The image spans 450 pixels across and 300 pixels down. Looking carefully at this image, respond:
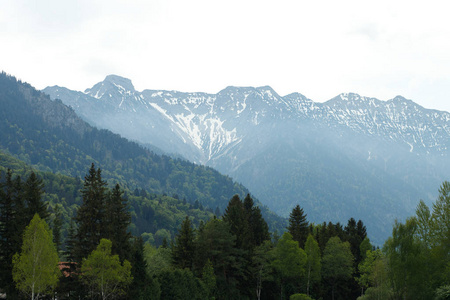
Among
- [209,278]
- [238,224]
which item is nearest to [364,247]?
[238,224]

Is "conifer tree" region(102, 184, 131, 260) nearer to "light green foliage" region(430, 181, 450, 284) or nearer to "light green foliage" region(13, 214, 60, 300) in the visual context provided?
"light green foliage" region(13, 214, 60, 300)

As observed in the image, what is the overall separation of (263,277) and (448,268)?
4259 cm

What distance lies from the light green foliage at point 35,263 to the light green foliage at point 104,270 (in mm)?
3985

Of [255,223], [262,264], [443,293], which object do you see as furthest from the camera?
[255,223]

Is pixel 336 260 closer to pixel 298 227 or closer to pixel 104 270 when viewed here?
pixel 298 227

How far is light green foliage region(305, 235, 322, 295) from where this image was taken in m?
89.4

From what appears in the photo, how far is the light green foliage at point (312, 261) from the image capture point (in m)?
89.4

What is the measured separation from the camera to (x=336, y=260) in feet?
310

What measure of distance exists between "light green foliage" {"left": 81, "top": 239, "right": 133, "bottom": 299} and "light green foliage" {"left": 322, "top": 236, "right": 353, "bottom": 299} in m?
52.2

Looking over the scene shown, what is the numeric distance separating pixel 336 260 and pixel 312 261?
7.97 meters

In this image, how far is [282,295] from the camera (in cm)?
9012

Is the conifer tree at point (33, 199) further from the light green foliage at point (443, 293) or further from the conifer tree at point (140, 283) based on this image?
the light green foliage at point (443, 293)

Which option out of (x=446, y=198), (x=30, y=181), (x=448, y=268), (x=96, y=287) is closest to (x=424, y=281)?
(x=448, y=268)

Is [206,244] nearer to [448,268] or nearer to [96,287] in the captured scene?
[96,287]
